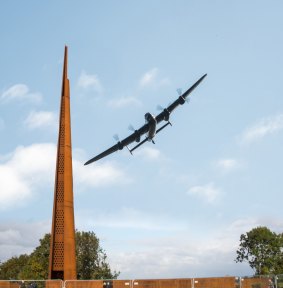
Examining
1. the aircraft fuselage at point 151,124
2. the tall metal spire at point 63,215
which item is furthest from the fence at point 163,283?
the aircraft fuselage at point 151,124

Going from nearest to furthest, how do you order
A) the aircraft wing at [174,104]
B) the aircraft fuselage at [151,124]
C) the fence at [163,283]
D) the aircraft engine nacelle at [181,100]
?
the fence at [163,283] < the aircraft fuselage at [151,124] < the aircraft wing at [174,104] < the aircraft engine nacelle at [181,100]

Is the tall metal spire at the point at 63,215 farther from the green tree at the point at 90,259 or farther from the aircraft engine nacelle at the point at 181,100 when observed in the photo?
the green tree at the point at 90,259

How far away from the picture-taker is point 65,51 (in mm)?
42156

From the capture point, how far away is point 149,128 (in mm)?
47062

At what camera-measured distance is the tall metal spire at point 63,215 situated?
36.0 metres

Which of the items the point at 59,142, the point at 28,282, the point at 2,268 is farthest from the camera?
the point at 2,268

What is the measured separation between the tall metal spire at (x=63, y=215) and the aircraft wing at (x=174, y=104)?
490 inches

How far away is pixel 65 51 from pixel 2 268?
10665 cm

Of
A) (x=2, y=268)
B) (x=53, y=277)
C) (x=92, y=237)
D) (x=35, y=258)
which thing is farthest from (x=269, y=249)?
(x=2, y=268)

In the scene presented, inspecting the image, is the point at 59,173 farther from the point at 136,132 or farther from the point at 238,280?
the point at 238,280

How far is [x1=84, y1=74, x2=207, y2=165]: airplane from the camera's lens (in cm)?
4666

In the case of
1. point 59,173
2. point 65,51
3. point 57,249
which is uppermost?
point 65,51

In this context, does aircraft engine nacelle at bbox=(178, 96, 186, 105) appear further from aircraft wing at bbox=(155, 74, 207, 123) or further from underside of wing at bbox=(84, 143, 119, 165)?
underside of wing at bbox=(84, 143, 119, 165)

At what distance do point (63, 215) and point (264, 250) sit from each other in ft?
177
